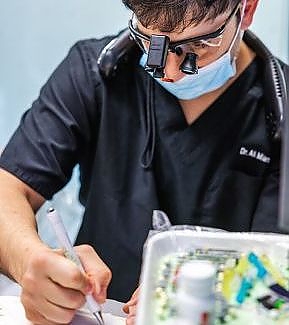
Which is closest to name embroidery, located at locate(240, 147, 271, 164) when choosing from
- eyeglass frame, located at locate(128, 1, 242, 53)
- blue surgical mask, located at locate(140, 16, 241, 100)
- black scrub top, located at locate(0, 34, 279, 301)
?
black scrub top, located at locate(0, 34, 279, 301)

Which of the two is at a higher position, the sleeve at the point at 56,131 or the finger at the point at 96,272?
the sleeve at the point at 56,131

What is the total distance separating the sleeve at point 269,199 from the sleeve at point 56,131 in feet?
0.92

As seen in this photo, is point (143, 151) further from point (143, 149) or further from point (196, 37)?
point (196, 37)

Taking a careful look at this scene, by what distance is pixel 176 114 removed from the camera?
1.06 meters

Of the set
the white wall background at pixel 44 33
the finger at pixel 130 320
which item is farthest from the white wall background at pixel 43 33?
the finger at pixel 130 320

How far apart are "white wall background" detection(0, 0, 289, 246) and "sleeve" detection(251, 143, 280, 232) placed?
2.47 ft

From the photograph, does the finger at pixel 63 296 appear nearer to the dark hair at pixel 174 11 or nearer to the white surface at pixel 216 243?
the white surface at pixel 216 243

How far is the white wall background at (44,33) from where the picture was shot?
1757mm

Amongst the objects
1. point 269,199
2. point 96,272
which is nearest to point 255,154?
point 269,199

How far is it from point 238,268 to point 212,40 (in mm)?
383

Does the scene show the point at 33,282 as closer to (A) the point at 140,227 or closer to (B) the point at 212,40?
(A) the point at 140,227

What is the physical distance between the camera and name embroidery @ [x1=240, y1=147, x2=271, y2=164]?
3.44ft

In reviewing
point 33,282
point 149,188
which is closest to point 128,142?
point 149,188

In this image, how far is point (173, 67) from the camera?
3.11ft
